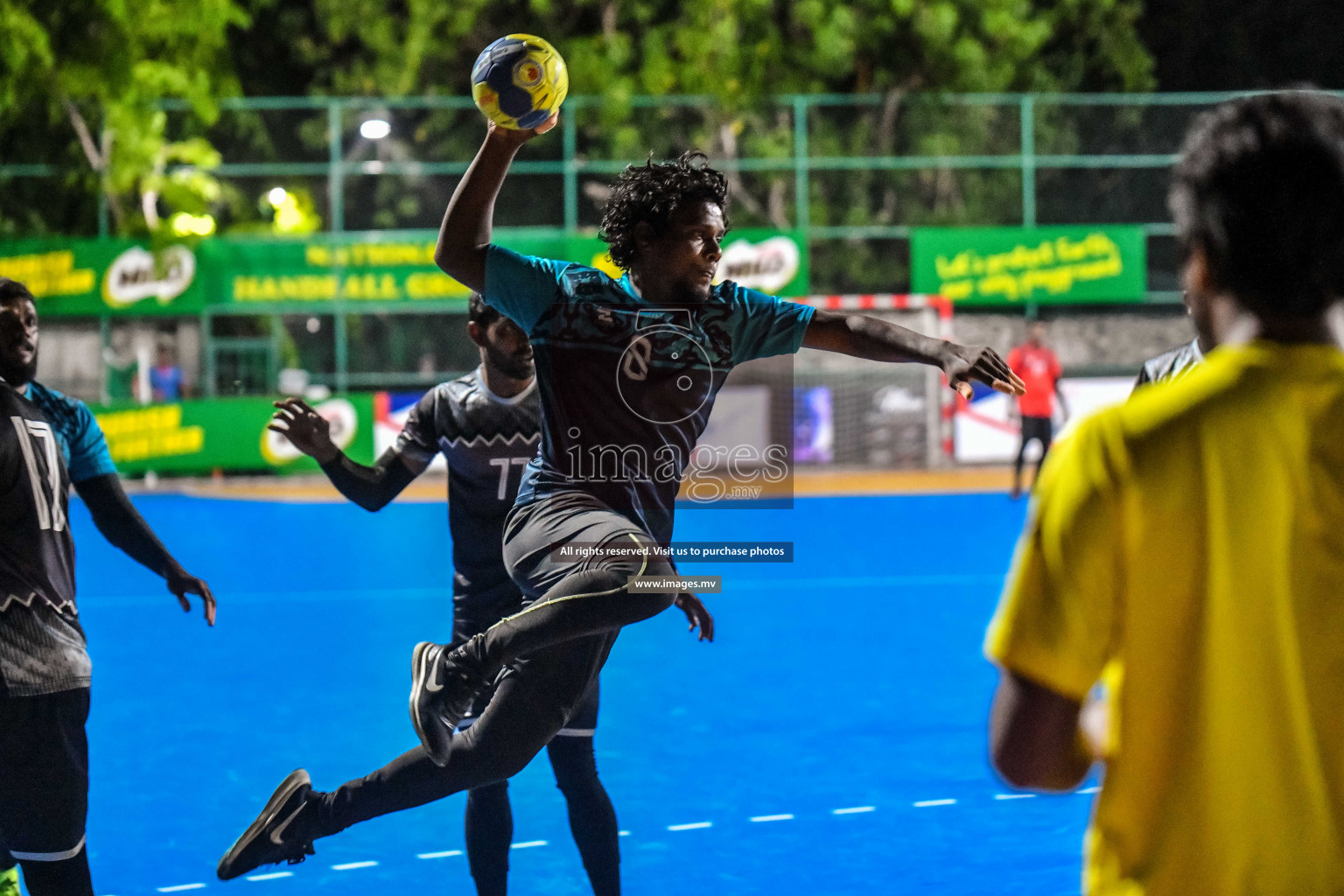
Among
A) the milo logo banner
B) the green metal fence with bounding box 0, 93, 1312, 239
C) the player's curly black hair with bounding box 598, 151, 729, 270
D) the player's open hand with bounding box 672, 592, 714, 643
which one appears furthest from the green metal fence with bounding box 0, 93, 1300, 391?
the player's curly black hair with bounding box 598, 151, 729, 270

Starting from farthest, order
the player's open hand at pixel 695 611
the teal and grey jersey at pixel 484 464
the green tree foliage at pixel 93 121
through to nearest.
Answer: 1. the green tree foliage at pixel 93 121
2. the teal and grey jersey at pixel 484 464
3. the player's open hand at pixel 695 611

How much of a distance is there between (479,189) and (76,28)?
24.6 metres

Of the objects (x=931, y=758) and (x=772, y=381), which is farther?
(x=772, y=381)

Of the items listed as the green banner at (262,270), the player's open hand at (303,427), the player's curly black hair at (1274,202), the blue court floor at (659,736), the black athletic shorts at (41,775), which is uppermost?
the green banner at (262,270)

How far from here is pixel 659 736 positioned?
6.41m

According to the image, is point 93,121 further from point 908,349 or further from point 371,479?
point 908,349

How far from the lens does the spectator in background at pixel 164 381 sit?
69.5 ft

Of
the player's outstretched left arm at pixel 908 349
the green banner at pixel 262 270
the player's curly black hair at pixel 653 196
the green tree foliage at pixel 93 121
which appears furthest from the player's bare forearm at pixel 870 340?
the green tree foliage at pixel 93 121

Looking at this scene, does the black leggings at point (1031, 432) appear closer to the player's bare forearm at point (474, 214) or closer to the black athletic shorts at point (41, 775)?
the player's bare forearm at point (474, 214)

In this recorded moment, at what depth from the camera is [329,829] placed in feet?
12.4

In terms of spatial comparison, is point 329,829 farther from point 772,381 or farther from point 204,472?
point 204,472

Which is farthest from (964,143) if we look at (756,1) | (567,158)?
(567,158)

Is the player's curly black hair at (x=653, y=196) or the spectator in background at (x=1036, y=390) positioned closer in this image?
the player's curly black hair at (x=653, y=196)

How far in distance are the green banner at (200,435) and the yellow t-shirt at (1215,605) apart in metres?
19.9
